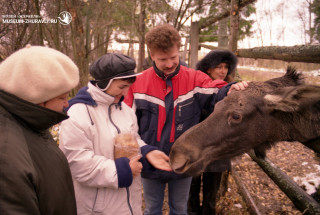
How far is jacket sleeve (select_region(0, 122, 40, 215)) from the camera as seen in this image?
96 cm

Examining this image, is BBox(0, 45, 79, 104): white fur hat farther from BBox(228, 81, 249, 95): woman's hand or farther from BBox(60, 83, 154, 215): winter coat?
BBox(228, 81, 249, 95): woman's hand

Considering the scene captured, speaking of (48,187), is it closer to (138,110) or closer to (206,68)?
(138,110)

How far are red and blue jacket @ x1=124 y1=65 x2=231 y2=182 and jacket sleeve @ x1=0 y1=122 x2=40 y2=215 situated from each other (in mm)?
1592

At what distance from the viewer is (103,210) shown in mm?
2039

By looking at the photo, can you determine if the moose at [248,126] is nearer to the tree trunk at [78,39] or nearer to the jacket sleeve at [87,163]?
the jacket sleeve at [87,163]

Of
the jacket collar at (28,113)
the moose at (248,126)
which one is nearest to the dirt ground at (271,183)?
the moose at (248,126)

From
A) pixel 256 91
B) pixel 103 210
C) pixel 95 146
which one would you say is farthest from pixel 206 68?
pixel 103 210

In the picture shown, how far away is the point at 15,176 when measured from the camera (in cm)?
100

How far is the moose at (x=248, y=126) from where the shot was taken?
2100 millimetres

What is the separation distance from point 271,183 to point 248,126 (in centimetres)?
287

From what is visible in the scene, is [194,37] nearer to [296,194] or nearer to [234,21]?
[234,21]

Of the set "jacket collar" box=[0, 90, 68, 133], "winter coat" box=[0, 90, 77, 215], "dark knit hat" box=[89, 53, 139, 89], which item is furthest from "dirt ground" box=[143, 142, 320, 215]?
"jacket collar" box=[0, 90, 68, 133]

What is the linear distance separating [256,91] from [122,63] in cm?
145

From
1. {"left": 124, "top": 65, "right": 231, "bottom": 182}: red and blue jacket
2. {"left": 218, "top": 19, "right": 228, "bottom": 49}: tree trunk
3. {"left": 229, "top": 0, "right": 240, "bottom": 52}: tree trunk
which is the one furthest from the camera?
{"left": 218, "top": 19, "right": 228, "bottom": 49}: tree trunk
